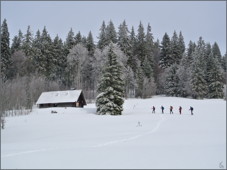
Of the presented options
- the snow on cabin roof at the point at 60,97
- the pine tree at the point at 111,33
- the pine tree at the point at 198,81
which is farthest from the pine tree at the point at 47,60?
the pine tree at the point at 198,81

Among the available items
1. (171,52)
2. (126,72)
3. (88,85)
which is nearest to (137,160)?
(126,72)

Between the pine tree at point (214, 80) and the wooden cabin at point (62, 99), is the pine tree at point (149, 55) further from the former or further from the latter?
the wooden cabin at point (62, 99)

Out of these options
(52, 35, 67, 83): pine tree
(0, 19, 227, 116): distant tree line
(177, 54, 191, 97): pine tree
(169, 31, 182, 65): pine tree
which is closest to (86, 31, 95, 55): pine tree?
(0, 19, 227, 116): distant tree line

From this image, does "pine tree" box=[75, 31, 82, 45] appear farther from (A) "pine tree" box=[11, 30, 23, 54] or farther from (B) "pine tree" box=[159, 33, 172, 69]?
(B) "pine tree" box=[159, 33, 172, 69]

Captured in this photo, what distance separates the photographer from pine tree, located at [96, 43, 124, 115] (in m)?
35.3

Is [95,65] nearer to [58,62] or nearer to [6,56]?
[58,62]

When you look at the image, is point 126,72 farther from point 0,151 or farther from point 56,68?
point 0,151

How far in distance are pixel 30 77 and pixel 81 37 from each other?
70.5 feet

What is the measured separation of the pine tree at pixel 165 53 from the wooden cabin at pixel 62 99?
37.9 meters

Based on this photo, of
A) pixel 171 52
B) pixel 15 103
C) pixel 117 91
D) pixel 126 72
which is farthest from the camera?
pixel 171 52

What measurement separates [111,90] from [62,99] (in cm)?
1543

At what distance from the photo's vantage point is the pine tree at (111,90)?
35.3 metres

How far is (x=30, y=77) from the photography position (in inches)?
2078

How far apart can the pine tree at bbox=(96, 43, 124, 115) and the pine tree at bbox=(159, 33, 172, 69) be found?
136ft
